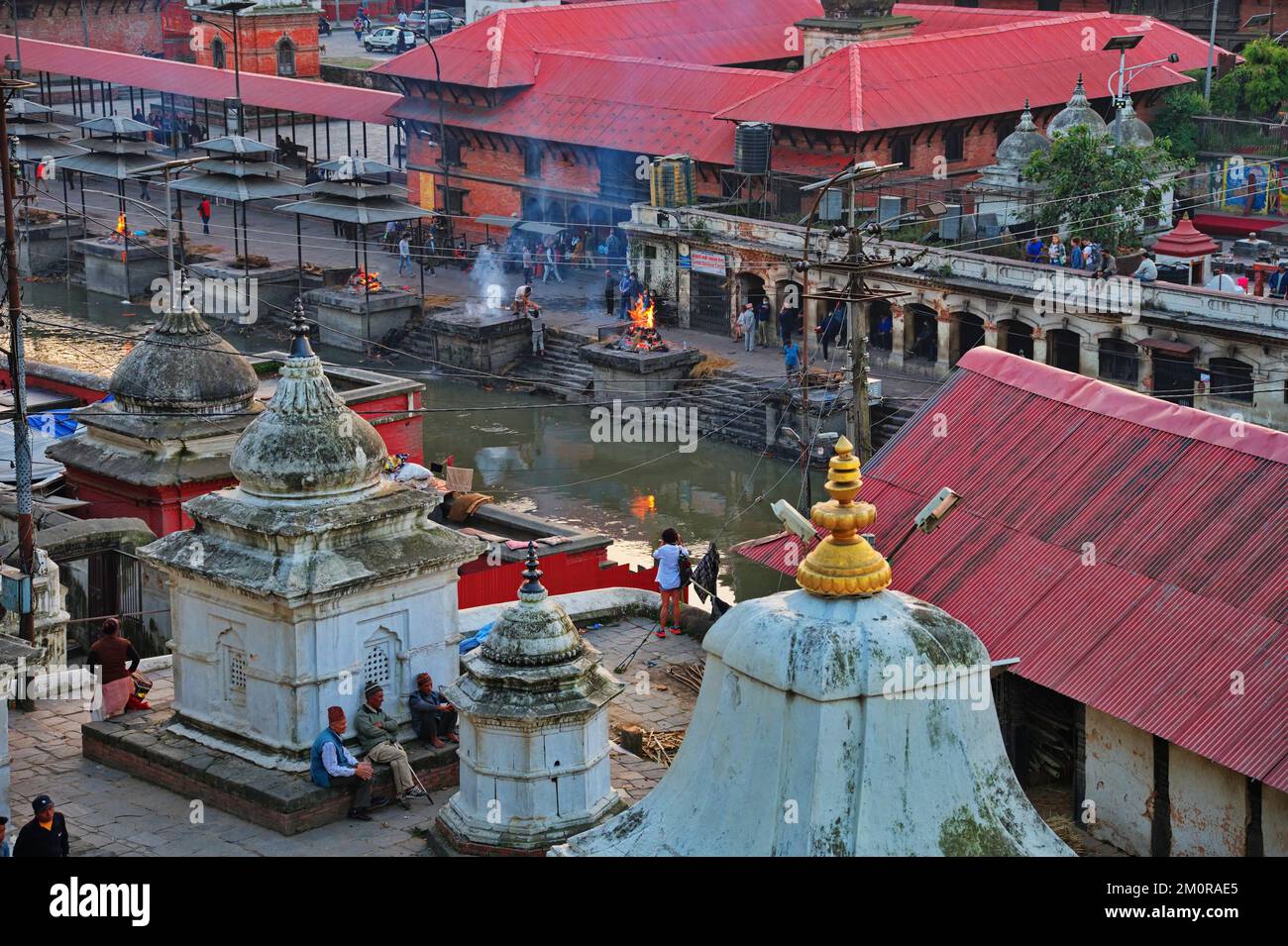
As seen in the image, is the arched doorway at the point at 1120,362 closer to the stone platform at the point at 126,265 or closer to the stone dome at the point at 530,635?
the stone platform at the point at 126,265

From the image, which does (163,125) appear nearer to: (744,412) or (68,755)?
(744,412)

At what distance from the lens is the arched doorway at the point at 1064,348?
36.8 meters

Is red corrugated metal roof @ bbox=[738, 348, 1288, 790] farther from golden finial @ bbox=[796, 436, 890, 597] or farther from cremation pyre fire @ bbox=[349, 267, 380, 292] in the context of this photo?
cremation pyre fire @ bbox=[349, 267, 380, 292]

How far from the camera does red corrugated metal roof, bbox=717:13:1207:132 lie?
4331cm

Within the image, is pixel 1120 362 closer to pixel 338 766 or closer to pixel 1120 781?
pixel 1120 781

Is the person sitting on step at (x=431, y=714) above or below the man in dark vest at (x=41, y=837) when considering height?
below

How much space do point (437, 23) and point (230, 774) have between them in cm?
6490

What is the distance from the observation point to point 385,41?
7638 centimetres

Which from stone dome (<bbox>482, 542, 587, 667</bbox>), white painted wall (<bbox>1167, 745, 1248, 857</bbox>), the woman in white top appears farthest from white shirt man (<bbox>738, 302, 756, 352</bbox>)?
stone dome (<bbox>482, 542, 587, 667</bbox>)

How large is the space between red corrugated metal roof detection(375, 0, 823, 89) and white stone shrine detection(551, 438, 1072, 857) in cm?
4273

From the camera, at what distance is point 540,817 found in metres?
14.9

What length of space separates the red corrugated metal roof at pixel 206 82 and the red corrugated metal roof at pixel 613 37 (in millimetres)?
2526

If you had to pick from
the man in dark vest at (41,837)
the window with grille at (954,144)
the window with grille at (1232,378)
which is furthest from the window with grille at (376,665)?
the window with grille at (954,144)
